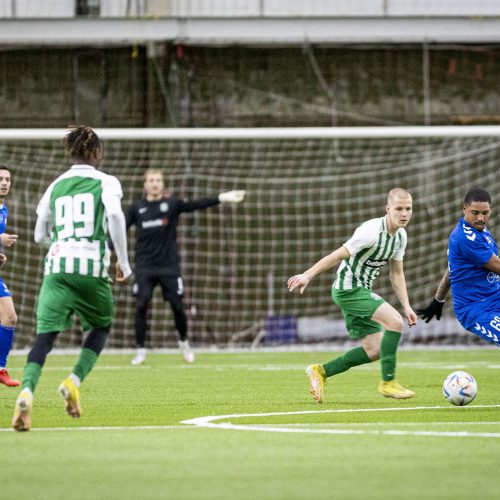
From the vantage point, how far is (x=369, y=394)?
9641 millimetres

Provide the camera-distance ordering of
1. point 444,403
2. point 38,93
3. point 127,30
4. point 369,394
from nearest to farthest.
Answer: point 444,403
point 369,394
point 127,30
point 38,93

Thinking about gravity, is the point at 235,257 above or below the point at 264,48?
below

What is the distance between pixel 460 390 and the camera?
8.13m

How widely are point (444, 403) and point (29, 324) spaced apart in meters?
10.3

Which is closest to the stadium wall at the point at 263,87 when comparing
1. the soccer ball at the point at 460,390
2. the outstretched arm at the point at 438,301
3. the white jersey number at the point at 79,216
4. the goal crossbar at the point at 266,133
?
the goal crossbar at the point at 266,133

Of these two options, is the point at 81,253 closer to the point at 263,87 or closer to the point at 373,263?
the point at 373,263

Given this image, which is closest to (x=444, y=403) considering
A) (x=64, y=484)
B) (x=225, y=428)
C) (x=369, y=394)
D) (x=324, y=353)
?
(x=369, y=394)

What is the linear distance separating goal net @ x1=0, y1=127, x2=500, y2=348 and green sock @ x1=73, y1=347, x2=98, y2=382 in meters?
10.6

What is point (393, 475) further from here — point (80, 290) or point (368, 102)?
point (368, 102)

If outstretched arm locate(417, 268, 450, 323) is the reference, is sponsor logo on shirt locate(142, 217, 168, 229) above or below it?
above

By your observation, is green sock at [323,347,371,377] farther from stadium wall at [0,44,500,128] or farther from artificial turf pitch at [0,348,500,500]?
stadium wall at [0,44,500,128]

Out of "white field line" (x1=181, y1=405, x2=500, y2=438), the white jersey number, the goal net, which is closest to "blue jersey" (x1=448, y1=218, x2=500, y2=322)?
"white field line" (x1=181, y1=405, x2=500, y2=438)

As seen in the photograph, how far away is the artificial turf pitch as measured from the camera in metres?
4.78

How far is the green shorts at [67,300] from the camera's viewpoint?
7.04m
